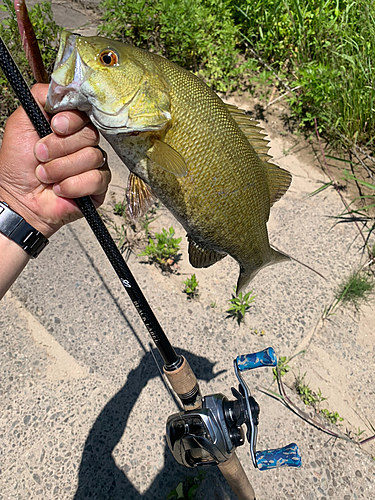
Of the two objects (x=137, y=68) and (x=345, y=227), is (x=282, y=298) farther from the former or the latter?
(x=137, y=68)

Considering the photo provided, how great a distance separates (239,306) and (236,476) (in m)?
1.14

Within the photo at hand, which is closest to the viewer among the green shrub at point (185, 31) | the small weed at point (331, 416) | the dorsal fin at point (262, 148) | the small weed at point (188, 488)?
the dorsal fin at point (262, 148)

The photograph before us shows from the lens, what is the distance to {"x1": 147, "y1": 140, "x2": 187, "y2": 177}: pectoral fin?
1.05 metres

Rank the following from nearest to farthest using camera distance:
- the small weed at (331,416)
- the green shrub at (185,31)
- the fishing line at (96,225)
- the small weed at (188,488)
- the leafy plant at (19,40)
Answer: the fishing line at (96,225)
the small weed at (188,488)
the small weed at (331,416)
the leafy plant at (19,40)
the green shrub at (185,31)

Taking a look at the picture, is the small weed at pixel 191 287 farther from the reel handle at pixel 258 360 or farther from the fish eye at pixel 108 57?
the fish eye at pixel 108 57

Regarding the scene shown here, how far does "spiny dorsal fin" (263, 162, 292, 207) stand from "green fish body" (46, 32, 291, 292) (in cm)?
4

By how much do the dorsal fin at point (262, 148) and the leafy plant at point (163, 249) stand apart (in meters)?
1.22

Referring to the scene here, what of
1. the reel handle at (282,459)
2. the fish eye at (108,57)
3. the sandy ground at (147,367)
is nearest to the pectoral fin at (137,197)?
the fish eye at (108,57)

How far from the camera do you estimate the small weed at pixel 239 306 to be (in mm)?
2484

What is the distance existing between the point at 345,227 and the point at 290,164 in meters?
0.86

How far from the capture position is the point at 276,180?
141cm

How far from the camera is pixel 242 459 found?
197 cm

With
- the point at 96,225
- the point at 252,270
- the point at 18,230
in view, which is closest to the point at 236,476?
the point at 252,270

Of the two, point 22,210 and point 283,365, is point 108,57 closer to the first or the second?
point 22,210
